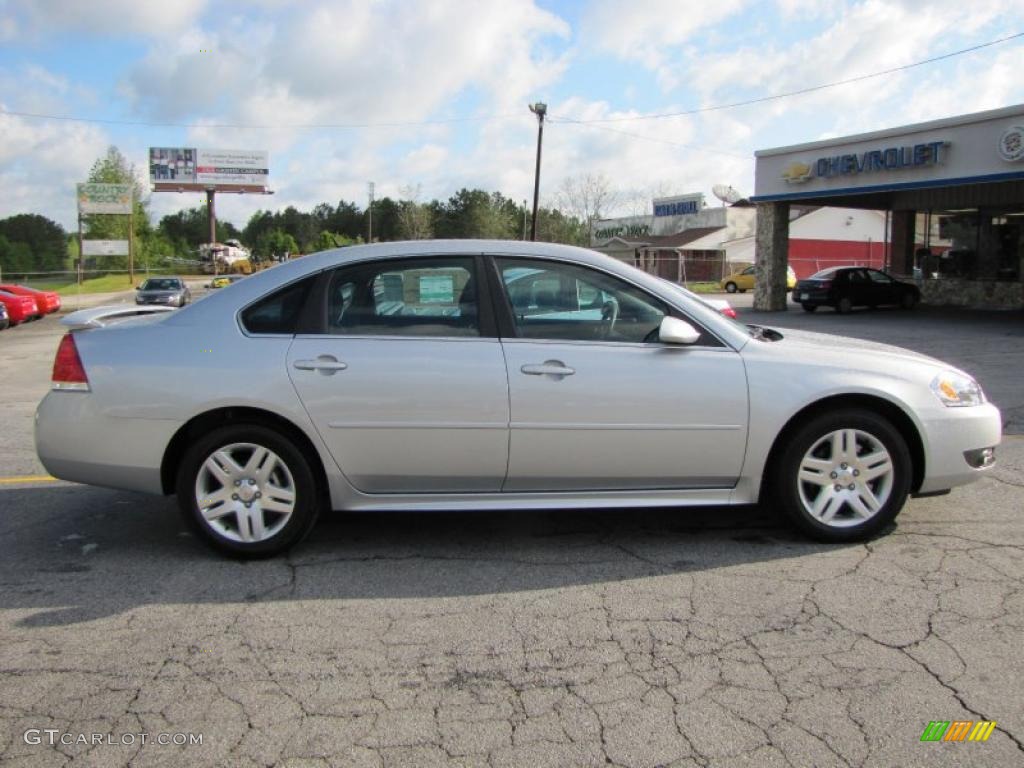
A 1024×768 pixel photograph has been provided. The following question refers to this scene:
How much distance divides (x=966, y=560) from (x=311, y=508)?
330 centimetres

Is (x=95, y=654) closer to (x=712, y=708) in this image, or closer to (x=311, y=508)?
(x=311, y=508)

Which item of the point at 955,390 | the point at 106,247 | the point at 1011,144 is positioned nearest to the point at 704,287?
the point at 1011,144

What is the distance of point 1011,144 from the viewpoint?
19.7 meters

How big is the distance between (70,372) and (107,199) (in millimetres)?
60747

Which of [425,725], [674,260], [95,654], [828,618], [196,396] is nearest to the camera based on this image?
[425,725]

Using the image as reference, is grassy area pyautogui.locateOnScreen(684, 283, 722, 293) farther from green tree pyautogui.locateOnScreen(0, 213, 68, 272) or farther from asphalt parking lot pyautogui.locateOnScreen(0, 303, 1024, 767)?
green tree pyautogui.locateOnScreen(0, 213, 68, 272)

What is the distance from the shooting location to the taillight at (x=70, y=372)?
4.29 meters

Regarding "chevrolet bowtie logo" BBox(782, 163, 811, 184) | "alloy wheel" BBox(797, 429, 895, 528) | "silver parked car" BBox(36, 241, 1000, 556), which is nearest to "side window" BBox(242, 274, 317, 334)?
"silver parked car" BBox(36, 241, 1000, 556)

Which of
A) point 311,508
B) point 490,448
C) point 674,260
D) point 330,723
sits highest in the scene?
point 674,260

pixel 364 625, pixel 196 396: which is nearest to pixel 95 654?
pixel 364 625

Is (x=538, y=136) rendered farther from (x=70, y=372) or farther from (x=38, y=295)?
(x=70, y=372)

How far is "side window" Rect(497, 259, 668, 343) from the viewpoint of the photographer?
4352mm

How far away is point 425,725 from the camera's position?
9.36ft

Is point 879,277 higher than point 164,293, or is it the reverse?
point 879,277
